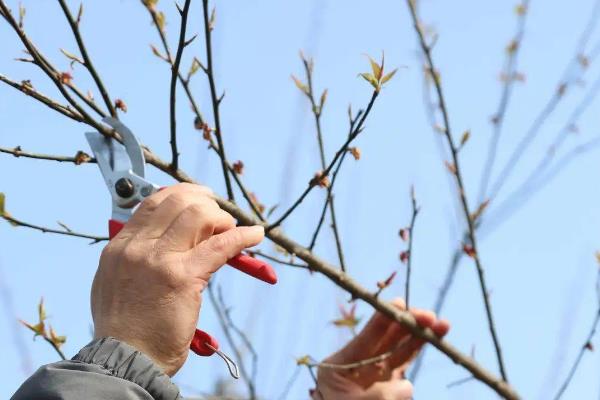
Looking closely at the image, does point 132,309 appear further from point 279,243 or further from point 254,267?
point 279,243

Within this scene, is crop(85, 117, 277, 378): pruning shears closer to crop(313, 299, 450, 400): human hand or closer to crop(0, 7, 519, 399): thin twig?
crop(0, 7, 519, 399): thin twig

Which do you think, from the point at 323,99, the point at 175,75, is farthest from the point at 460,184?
the point at 175,75

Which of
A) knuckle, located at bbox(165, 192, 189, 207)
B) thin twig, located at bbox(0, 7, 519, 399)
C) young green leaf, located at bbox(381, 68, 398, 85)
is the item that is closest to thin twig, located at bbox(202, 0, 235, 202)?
thin twig, located at bbox(0, 7, 519, 399)

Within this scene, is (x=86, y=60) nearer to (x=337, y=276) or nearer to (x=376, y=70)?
(x=376, y=70)

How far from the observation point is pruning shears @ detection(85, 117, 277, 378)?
5.73ft

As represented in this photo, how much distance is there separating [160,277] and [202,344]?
0.74 feet

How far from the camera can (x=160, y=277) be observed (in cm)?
156

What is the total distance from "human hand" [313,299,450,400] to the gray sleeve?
107cm

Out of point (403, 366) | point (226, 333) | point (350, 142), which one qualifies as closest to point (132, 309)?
point (350, 142)

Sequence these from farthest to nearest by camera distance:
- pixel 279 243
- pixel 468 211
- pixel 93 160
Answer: pixel 468 211 → pixel 279 243 → pixel 93 160

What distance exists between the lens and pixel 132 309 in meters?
1.56

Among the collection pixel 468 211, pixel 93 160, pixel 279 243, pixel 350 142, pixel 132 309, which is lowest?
pixel 132 309

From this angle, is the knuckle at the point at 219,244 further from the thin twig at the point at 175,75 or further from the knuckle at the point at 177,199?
the thin twig at the point at 175,75

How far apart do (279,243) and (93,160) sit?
1.84ft
